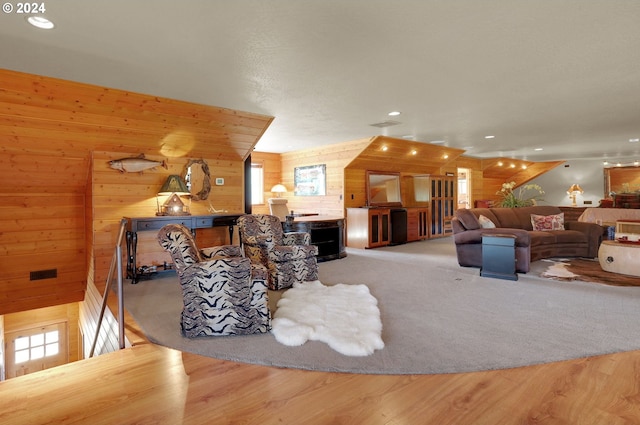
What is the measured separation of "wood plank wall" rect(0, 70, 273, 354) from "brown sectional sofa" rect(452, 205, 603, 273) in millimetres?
3650

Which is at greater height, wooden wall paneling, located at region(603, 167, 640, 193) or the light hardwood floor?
wooden wall paneling, located at region(603, 167, 640, 193)

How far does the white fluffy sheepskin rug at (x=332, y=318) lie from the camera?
250 centimetres

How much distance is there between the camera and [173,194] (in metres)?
5.09

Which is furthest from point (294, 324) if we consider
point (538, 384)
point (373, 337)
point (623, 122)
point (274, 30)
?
point (623, 122)

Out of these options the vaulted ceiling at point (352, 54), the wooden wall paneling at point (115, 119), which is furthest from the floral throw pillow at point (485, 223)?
the wooden wall paneling at point (115, 119)

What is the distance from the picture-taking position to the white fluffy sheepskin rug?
98.3 inches

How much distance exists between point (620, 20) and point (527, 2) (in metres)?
0.87

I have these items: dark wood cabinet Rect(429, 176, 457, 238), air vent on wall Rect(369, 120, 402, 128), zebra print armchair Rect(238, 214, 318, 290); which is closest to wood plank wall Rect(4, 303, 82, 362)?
zebra print armchair Rect(238, 214, 318, 290)

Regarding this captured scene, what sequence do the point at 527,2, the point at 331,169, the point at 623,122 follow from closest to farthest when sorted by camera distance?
1. the point at 527,2
2. the point at 623,122
3. the point at 331,169

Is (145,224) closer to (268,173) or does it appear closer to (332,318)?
(332,318)

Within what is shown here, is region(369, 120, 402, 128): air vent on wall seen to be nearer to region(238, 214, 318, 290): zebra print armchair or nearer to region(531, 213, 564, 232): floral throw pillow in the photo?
region(238, 214, 318, 290): zebra print armchair

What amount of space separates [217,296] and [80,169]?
11.5 feet

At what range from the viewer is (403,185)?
917 centimetres

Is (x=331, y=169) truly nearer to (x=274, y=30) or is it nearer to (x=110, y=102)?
(x=110, y=102)
